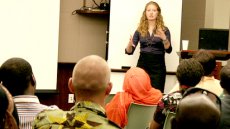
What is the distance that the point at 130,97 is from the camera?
12.0 feet

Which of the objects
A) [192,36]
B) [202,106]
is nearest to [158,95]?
[202,106]

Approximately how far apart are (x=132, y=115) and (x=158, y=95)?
321mm

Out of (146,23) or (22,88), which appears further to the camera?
(146,23)

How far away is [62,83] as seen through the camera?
6.35 m

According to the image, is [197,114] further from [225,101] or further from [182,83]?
[182,83]

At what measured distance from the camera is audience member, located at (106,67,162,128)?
11.6 ft

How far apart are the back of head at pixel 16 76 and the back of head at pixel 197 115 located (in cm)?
125

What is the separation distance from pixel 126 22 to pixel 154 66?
0.75 metres

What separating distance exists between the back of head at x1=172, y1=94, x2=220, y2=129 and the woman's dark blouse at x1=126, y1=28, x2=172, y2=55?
14.6 ft

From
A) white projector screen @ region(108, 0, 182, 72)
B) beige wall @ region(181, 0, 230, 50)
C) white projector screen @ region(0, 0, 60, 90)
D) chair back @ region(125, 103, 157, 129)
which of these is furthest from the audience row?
beige wall @ region(181, 0, 230, 50)

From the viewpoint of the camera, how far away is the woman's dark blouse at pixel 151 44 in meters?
5.61

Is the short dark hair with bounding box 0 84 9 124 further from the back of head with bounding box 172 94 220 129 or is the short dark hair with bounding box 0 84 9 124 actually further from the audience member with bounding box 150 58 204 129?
the audience member with bounding box 150 58 204 129

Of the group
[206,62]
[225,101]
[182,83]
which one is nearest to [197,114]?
[225,101]

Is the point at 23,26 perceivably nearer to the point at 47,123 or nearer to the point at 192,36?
the point at 192,36
